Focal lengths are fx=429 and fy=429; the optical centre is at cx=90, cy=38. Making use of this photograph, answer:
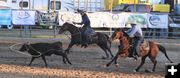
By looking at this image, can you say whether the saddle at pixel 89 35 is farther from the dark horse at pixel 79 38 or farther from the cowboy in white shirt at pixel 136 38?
the cowboy in white shirt at pixel 136 38

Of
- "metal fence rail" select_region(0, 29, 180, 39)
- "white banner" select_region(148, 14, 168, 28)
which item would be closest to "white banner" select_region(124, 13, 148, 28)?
"white banner" select_region(148, 14, 168, 28)

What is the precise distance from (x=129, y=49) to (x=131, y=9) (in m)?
24.7

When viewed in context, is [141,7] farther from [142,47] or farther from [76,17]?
[142,47]

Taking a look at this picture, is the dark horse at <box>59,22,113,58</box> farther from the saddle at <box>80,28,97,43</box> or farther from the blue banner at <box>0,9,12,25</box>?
the blue banner at <box>0,9,12,25</box>

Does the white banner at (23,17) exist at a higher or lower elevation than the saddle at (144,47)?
higher

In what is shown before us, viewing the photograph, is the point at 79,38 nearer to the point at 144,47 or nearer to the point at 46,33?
the point at 144,47

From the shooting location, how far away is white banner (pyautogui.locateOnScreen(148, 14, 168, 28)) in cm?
2981

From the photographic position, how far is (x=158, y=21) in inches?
1181

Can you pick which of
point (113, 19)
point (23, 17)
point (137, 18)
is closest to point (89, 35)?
point (113, 19)

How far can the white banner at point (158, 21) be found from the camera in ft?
97.8

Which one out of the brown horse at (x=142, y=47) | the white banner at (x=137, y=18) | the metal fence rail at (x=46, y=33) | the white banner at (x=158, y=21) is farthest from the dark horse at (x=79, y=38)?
the white banner at (x=158, y=21)

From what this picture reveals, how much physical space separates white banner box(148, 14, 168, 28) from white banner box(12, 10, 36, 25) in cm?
811

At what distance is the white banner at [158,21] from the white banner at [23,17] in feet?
26.6

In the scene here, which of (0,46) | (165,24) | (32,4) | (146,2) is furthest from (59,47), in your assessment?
(146,2)
